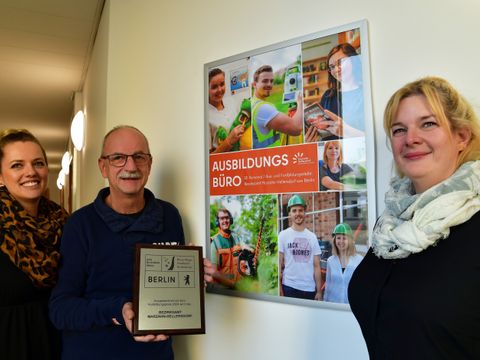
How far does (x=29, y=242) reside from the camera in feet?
5.00

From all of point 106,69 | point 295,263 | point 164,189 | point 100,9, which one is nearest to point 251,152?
point 295,263

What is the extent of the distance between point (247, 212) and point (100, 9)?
2235 mm

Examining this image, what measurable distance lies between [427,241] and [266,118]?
818 millimetres

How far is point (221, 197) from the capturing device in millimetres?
1708

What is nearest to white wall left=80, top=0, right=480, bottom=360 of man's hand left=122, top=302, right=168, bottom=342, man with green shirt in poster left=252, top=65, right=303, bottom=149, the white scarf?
man with green shirt in poster left=252, top=65, right=303, bottom=149

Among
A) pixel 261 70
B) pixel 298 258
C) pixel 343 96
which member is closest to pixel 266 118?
pixel 261 70

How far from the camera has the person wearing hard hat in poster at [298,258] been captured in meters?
1.39

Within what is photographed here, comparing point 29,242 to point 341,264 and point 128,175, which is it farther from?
point 341,264

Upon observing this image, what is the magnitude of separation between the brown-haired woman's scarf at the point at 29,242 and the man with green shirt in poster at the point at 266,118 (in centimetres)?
89

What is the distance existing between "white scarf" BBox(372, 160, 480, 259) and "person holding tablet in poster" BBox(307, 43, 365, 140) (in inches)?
14.4

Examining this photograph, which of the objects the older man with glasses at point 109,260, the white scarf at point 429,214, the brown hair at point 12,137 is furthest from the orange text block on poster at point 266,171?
the brown hair at point 12,137

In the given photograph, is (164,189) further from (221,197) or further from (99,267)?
(99,267)

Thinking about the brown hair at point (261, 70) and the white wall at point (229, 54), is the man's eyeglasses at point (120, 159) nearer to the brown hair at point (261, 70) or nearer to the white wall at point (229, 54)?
the white wall at point (229, 54)

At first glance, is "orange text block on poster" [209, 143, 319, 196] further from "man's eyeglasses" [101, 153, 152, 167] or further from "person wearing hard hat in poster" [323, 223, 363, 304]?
"man's eyeglasses" [101, 153, 152, 167]
